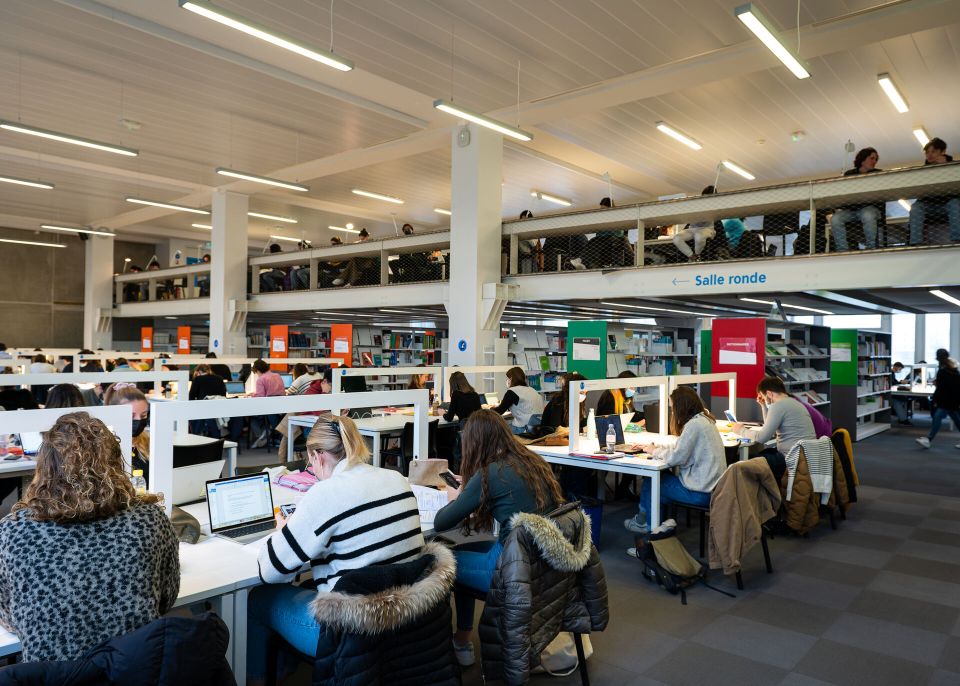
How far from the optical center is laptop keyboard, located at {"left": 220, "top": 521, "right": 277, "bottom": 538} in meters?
2.81

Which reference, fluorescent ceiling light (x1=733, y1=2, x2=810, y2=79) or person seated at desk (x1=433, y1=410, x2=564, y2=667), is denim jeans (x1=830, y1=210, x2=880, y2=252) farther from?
person seated at desk (x1=433, y1=410, x2=564, y2=667)

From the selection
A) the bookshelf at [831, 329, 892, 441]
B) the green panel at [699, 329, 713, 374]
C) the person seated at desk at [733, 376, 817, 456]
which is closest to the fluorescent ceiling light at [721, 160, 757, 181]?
the bookshelf at [831, 329, 892, 441]

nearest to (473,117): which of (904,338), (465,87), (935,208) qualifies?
(465,87)

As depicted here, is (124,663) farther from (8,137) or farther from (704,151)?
(8,137)

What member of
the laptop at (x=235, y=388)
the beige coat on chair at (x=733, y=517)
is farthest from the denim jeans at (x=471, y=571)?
the laptop at (x=235, y=388)

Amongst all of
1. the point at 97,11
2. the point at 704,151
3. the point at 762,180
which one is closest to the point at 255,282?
the point at 97,11

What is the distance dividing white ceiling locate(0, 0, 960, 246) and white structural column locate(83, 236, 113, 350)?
205 inches

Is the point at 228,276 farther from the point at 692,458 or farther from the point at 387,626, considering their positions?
the point at 387,626

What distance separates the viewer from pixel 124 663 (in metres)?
1.45

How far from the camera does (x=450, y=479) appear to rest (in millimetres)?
3605

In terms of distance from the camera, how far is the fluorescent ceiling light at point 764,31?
186 inches

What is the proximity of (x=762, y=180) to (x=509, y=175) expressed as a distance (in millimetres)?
4802

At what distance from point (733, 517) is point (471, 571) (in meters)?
1.77

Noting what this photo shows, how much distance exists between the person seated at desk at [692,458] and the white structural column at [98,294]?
674 inches
